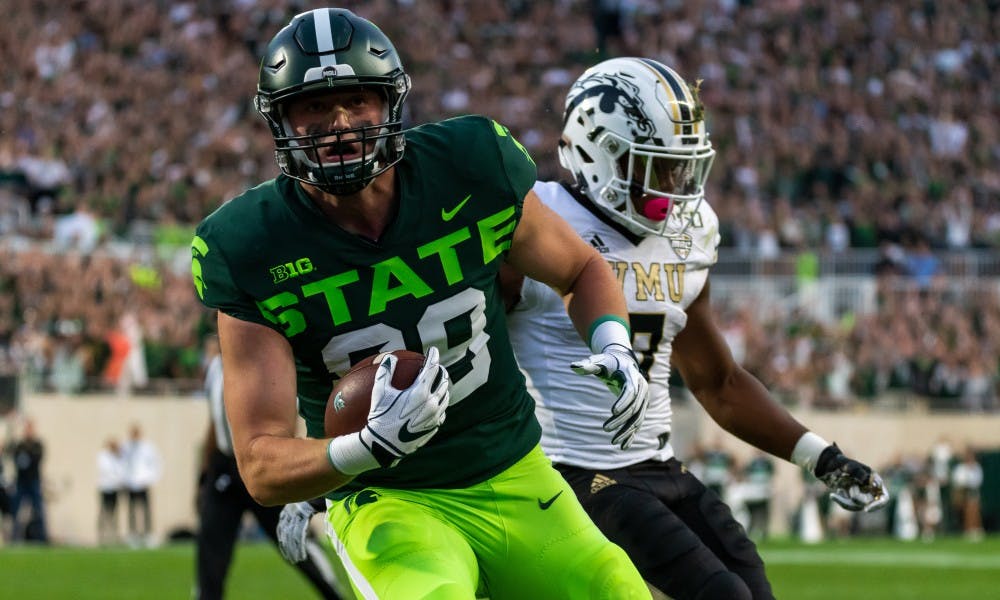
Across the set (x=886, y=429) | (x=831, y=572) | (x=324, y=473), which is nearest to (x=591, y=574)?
(x=324, y=473)

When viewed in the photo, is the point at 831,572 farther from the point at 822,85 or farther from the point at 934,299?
the point at 822,85

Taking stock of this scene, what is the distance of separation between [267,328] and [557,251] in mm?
796

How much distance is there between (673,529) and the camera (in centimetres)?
470

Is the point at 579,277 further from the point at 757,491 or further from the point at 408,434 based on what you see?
the point at 757,491

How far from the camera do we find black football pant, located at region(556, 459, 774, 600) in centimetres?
461

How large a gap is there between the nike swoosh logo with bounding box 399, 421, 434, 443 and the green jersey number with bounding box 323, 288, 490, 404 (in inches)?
18.6

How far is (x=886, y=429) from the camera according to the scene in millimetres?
20250

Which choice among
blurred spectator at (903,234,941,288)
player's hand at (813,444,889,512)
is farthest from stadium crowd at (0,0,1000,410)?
player's hand at (813,444,889,512)

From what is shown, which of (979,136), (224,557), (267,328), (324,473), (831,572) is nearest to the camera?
(324,473)

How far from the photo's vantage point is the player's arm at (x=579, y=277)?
4094 mm

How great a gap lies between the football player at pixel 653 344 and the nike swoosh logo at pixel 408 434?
1.34 m

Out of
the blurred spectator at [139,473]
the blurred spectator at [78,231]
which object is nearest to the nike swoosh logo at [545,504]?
the blurred spectator at [139,473]

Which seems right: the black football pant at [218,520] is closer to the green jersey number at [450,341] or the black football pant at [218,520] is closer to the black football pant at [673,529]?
the black football pant at [673,529]

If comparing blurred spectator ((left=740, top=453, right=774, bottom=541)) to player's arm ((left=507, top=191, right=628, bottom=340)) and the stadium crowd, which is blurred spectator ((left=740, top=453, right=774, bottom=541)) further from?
player's arm ((left=507, top=191, right=628, bottom=340))
